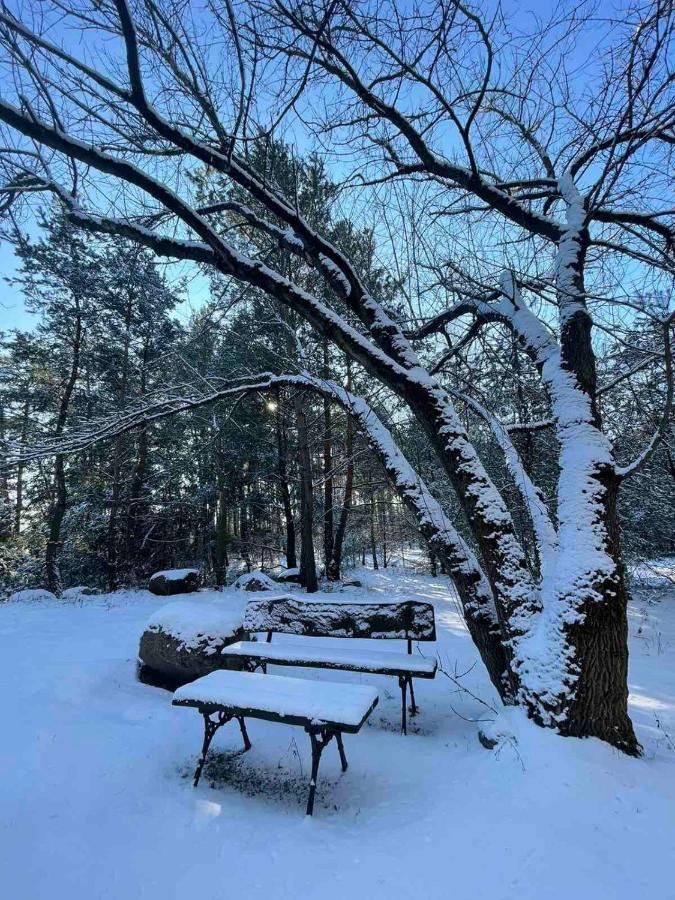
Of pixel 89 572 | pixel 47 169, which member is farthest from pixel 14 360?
pixel 47 169

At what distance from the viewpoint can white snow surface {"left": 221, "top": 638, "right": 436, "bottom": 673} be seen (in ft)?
11.1

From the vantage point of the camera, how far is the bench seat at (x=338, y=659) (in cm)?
334

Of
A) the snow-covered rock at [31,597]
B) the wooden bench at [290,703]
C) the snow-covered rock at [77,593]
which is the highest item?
the wooden bench at [290,703]

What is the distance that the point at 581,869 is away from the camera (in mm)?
1674

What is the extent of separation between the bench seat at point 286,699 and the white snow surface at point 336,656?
27.3 inches

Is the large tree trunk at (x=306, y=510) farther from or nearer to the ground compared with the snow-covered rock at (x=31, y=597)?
farther from the ground

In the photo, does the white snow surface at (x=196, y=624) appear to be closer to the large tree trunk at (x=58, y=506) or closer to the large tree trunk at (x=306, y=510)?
the large tree trunk at (x=306, y=510)

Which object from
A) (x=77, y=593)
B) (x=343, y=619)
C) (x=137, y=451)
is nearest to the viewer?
(x=343, y=619)

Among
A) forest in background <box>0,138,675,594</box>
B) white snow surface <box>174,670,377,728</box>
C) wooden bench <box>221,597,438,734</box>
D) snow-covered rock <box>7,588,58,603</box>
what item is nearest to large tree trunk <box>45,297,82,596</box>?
forest in background <box>0,138,675,594</box>

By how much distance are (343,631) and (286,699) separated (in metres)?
1.72

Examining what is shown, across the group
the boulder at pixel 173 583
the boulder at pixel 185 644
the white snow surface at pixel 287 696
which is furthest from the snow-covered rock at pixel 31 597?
the white snow surface at pixel 287 696

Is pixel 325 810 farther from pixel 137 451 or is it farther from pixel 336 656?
pixel 137 451

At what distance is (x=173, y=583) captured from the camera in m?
10.1

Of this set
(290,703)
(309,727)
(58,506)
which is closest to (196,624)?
(290,703)
